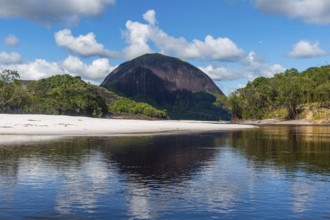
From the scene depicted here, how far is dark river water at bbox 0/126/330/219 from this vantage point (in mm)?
19156

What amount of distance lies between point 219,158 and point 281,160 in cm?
624

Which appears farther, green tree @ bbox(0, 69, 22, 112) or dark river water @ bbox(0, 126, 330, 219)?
green tree @ bbox(0, 69, 22, 112)

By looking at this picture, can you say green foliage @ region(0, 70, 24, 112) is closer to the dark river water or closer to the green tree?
the green tree

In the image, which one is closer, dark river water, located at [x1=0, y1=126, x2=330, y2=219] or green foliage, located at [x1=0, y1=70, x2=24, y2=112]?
dark river water, located at [x1=0, y1=126, x2=330, y2=219]

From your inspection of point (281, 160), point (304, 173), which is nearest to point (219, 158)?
point (281, 160)

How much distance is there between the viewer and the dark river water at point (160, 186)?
1916 centimetres

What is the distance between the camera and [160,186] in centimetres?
2522

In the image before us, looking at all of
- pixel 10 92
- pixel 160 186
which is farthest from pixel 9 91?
pixel 160 186

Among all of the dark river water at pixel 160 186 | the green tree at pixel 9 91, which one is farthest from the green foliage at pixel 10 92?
the dark river water at pixel 160 186

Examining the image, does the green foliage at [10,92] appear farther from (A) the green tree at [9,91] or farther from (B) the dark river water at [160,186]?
(B) the dark river water at [160,186]

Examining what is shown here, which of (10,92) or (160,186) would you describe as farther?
(10,92)

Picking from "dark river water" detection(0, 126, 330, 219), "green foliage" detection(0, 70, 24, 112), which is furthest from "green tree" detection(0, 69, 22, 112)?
"dark river water" detection(0, 126, 330, 219)

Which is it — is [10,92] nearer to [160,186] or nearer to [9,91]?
[9,91]

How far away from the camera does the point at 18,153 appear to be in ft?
132
